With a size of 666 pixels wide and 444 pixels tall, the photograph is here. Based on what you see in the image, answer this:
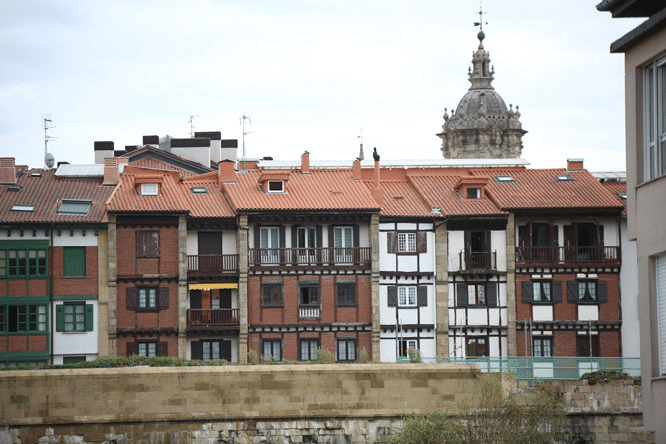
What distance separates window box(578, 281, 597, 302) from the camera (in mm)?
62375

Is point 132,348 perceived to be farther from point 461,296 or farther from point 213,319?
point 461,296

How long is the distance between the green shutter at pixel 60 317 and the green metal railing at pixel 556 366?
19.7 m

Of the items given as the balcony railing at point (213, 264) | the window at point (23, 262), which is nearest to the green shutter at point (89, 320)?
the window at point (23, 262)

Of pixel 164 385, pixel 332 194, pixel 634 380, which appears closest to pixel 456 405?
pixel 634 380

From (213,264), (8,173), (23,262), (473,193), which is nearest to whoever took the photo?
(23,262)

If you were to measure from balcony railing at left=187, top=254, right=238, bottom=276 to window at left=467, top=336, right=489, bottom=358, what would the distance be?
11115 mm

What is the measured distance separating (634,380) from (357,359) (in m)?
17.8

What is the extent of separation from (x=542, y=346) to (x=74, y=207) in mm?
21976

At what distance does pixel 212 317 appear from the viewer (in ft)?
197

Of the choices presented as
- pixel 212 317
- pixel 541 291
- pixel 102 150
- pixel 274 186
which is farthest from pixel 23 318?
pixel 102 150

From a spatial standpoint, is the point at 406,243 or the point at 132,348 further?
the point at 406,243

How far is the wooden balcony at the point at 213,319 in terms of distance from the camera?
5975 cm

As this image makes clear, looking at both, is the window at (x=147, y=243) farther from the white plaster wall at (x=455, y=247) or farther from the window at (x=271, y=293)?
the white plaster wall at (x=455, y=247)

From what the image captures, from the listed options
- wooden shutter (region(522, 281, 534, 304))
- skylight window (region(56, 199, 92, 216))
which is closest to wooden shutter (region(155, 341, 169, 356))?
skylight window (region(56, 199, 92, 216))
